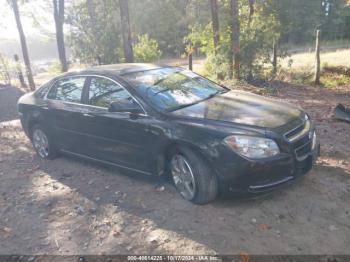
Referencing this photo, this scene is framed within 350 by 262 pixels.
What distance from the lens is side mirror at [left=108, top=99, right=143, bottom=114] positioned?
15.3 feet

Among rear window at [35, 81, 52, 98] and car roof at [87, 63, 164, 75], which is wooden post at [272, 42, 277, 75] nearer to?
car roof at [87, 63, 164, 75]

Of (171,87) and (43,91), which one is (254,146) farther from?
(43,91)

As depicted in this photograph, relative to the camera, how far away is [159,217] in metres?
4.31

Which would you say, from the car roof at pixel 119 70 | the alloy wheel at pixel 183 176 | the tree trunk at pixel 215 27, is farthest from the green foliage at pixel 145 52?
the alloy wheel at pixel 183 176

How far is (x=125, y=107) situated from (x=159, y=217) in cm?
144

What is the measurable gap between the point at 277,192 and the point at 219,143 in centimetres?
112

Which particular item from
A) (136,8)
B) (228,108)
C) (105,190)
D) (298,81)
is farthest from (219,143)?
(136,8)

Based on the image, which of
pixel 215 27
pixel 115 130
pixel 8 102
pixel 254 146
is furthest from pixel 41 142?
pixel 8 102

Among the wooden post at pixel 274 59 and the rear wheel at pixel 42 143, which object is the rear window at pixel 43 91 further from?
the wooden post at pixel 274 59

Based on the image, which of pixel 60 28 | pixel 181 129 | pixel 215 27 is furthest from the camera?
pixel 60 28

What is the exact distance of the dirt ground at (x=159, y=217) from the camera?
12.1ft

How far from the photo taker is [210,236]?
150 inches

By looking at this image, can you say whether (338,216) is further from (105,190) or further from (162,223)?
(105,190)

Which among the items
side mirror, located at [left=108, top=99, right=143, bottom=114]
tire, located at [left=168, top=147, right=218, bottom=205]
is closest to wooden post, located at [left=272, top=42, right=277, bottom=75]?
side mirror, located at [left=108, top=99, right=143, bottom=114]
